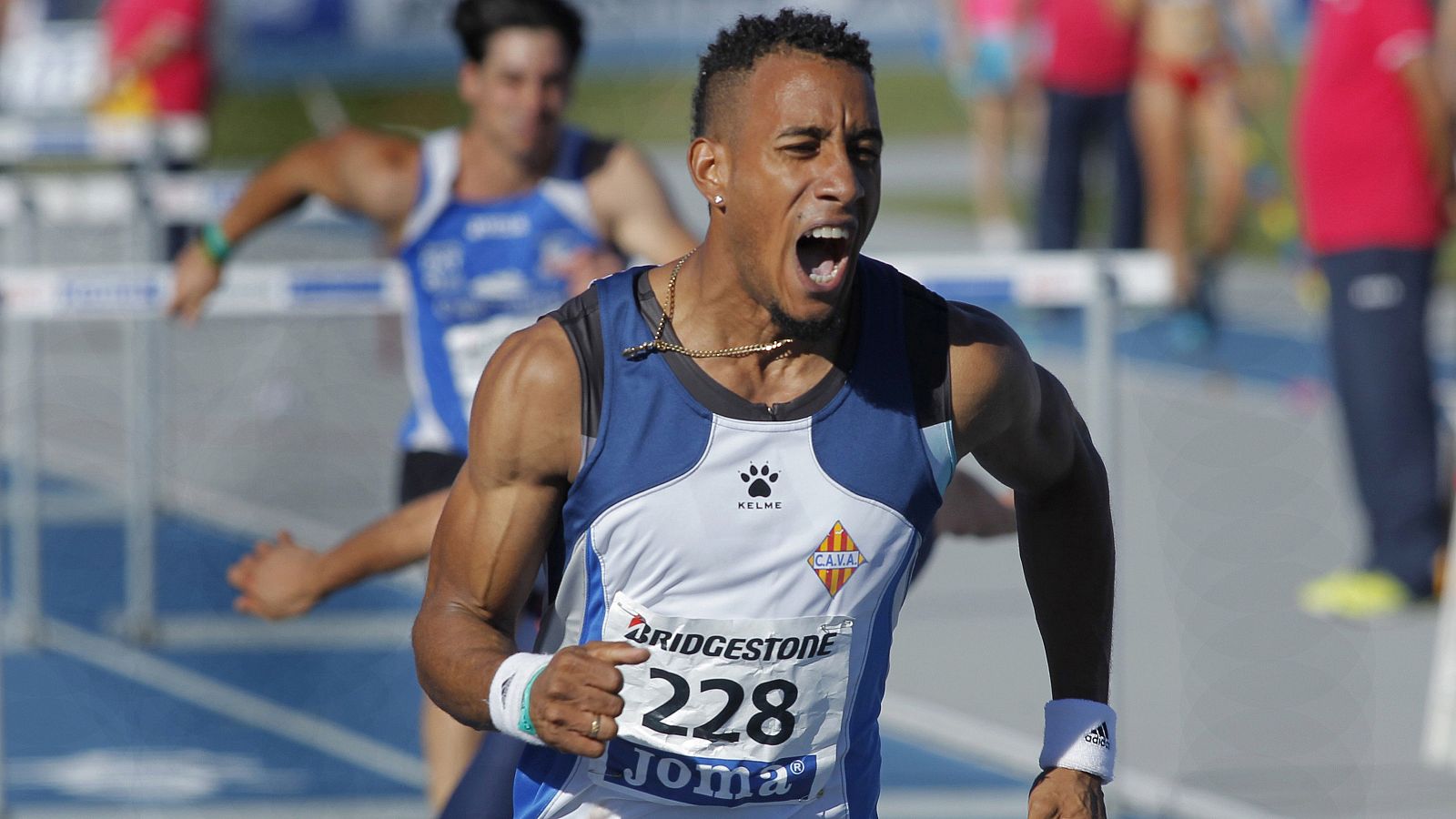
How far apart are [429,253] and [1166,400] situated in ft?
22.8

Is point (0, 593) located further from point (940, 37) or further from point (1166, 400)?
point (940, 37)

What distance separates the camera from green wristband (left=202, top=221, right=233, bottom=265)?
17.5ft

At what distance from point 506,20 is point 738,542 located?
101 inches

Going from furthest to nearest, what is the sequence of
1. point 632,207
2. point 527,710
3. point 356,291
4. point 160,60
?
point 160,60 < point 356,291 < point 632,207 < point 527,710

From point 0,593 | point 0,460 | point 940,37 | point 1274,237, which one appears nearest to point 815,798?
point 0,593

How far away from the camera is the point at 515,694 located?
2.62 metres

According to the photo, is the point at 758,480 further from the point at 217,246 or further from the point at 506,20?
the point at 217,246

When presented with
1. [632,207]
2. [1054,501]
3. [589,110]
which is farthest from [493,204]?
[589,110]

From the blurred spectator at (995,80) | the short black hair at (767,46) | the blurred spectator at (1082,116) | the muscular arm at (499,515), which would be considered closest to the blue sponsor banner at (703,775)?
the muscular arm at (499,515)

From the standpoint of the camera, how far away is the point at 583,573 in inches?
113

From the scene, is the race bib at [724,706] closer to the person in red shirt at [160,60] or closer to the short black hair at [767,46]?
the short black hair at [767,46]

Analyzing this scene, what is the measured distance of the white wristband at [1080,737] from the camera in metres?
3.10

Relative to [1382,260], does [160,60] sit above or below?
above

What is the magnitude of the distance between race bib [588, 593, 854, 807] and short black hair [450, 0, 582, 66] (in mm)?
2541
